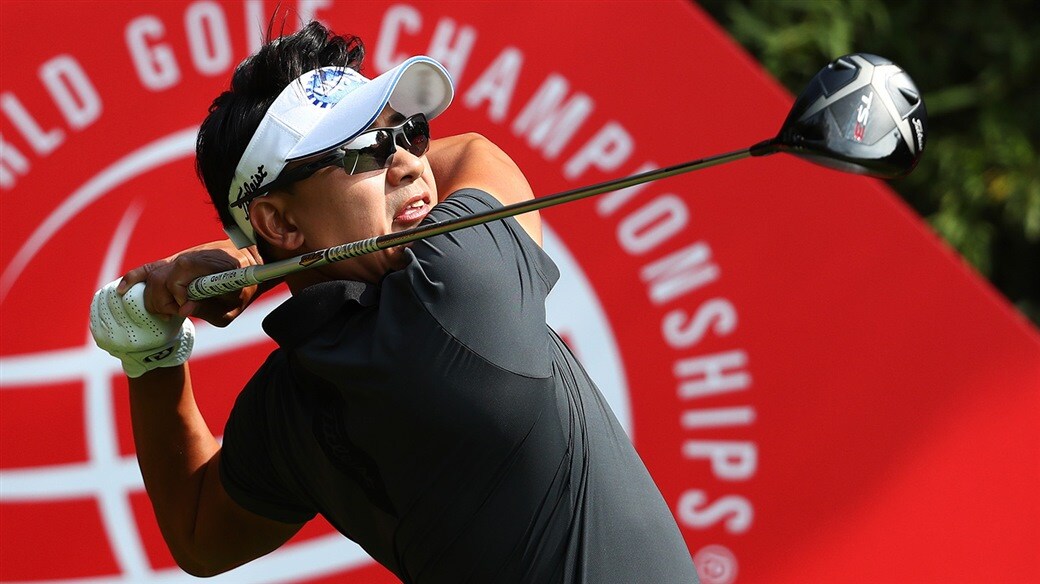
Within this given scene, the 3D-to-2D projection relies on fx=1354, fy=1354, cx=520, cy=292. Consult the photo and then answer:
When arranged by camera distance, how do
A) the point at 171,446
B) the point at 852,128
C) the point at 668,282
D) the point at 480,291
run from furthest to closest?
the point at 668,282 → the point at 171,446 → the point at 480,291 → the point at 852,128

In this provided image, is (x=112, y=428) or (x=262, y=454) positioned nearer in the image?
(x=262, y=454)

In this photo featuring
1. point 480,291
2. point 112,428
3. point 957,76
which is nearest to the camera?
point 480,291

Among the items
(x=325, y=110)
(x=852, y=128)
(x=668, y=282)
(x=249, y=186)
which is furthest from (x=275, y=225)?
(x=668, y=282)

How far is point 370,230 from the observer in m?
1.76

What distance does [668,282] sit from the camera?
264cm

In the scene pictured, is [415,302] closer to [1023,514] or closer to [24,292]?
[24,292]

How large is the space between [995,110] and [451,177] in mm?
2761

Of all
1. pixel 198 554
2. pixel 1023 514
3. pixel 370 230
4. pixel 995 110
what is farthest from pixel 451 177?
pixel 995 110

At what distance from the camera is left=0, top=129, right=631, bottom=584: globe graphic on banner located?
242 cm

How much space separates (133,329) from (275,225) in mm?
263

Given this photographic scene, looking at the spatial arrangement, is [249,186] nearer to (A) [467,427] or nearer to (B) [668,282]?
(A) [467,427]

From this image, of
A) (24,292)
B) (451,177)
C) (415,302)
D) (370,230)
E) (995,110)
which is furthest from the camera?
(995,110)

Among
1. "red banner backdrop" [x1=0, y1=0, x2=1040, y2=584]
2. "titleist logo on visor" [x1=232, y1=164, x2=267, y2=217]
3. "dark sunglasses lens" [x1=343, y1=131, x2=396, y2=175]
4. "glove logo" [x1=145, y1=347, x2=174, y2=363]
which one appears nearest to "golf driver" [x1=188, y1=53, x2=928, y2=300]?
"dark sunglasses lens" [x1=343, y1=131, x2=396, y2=175]

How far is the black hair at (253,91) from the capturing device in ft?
5.92
